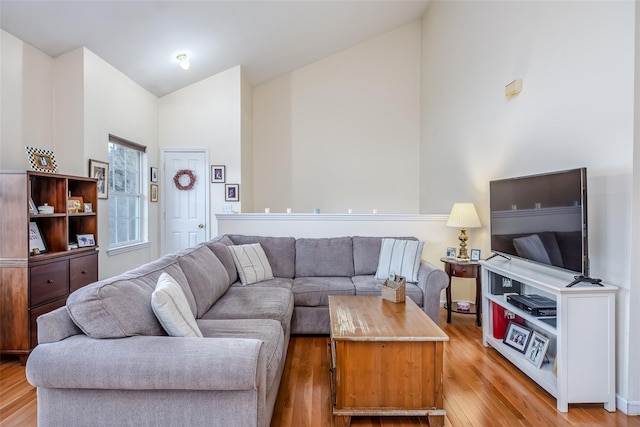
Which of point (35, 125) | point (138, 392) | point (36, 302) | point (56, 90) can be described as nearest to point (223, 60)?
point (56, 90)

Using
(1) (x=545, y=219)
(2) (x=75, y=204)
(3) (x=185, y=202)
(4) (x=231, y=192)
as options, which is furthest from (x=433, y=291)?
(3) (x=185, y=202)

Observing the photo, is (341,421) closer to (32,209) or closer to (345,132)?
(32,209)

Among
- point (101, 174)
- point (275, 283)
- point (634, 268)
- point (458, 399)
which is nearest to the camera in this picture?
point (634, 268)

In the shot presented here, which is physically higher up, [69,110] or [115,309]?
[69,110]

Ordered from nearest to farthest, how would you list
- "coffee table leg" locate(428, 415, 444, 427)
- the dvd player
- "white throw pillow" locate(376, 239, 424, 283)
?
"coffee table leg" locate(428, 415, 444, 427), the dvd player, "white throw pillow" locate(376, 239, 424, 283)

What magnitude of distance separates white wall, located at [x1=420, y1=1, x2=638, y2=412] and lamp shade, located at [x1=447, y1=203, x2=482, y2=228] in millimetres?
159

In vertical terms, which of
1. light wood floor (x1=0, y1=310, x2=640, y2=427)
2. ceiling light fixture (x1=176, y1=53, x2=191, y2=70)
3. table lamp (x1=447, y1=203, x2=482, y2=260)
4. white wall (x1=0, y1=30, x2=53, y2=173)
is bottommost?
light wood floor (x1=0, y1=310, x2=640, y2=427)

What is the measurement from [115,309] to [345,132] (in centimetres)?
485

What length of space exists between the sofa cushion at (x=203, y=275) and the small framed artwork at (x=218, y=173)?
237 cm

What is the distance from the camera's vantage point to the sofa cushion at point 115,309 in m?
→ 1.49

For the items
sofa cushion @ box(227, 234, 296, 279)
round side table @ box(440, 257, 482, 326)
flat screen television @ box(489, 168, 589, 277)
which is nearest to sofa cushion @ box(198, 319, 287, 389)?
sofa cushion @ box(227, 234, 296, 279)

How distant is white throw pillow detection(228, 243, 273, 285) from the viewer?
323 cm

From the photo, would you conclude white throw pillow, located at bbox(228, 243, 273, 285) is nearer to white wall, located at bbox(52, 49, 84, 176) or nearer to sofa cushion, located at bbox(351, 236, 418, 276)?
sofa cushion, located at bbox(351, 236, 418, 276)

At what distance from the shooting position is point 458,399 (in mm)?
2152
